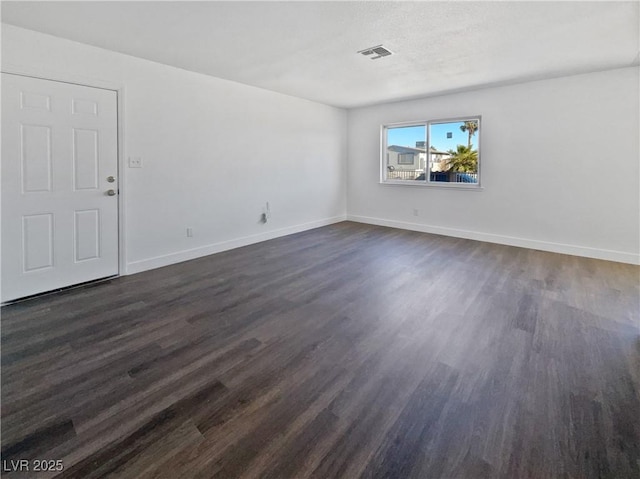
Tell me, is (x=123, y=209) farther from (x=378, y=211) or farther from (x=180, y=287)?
(x=378, y=211)

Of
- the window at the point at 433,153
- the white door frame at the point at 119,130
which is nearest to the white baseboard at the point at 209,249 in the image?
the white door frame at the point at 119,130

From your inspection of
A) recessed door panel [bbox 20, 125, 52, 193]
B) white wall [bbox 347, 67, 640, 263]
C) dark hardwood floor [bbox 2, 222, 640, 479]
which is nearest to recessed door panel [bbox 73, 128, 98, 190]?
recessed door panel [bbox 20, 125, 52, 193]

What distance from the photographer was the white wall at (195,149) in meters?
3.40

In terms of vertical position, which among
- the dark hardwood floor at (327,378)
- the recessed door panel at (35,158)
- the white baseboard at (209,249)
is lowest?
the dark hardwood floor at (327,378)

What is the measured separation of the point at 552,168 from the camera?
187 inches

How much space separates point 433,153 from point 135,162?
4.89m

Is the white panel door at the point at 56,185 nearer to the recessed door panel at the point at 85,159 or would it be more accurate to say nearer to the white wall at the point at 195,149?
the recessed door panel at the point at 85,159

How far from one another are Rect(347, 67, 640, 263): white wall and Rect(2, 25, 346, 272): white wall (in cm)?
242

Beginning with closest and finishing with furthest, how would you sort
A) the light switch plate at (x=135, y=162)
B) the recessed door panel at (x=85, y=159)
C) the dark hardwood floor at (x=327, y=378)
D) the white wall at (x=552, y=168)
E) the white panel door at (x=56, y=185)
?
the dark hardwood floor at (x=327, y=378)
the white panel door at (x=56, y=185)
the recessed door panel at (x=85, y=159)
the light switch plate at (x=135, y=162)
the white wall at (x=552, y=168)

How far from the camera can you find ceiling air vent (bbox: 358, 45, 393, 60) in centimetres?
342

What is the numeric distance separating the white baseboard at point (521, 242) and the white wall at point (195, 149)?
1905 mm

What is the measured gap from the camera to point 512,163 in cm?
511

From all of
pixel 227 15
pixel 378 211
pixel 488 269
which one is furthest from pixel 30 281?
pixel 378 211

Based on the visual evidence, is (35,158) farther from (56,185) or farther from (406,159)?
(406,159)
